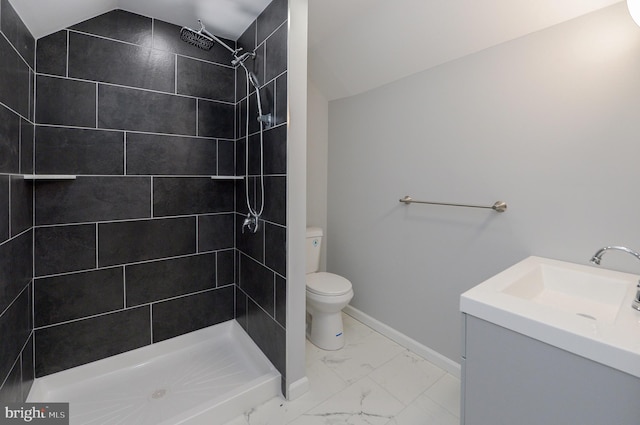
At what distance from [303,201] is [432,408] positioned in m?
1.33

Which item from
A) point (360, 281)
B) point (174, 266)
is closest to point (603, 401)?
point (360, 281)

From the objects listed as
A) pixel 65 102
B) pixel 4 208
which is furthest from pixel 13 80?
pixel 4 208

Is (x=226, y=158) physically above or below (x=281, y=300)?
above

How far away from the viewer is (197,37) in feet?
5.38

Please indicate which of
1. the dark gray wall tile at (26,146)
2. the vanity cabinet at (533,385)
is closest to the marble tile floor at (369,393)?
the vanity cabinet at (533,385)

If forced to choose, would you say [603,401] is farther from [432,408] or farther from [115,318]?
[115,318]

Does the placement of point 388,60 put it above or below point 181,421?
above

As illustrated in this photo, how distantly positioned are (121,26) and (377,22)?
1551 mm

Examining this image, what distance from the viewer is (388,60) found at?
1911 mm

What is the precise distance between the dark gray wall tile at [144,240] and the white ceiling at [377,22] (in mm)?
1094

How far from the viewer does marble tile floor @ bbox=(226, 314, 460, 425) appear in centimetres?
143

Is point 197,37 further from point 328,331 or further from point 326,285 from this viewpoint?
point 328,331

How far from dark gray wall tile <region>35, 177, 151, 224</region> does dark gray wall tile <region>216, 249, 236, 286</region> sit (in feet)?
1.89

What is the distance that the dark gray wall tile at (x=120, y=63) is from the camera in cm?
154
